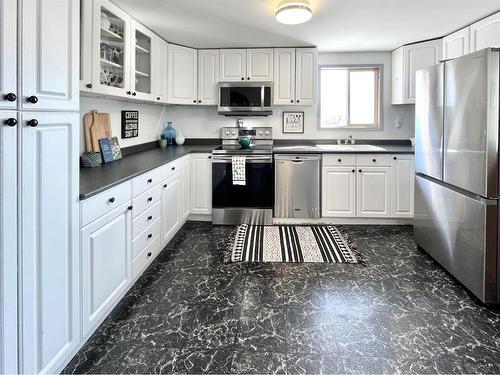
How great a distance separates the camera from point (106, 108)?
3.53 meters

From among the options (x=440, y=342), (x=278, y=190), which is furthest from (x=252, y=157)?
(x=440, y=342)

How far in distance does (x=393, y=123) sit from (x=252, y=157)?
2067mm

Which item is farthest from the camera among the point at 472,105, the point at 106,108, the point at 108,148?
the point at 106,108

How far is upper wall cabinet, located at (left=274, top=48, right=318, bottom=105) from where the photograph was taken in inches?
185

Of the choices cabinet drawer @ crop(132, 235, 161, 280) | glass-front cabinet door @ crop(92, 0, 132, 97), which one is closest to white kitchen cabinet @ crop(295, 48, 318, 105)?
glass-front cabinet door @ crop(92, 0, 132, 97)

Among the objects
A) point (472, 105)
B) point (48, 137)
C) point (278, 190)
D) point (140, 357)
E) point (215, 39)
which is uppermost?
point (215, 39)

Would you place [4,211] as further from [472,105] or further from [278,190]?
[278,190]

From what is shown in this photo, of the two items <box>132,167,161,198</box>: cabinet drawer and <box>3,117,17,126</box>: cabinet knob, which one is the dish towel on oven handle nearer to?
<box>132,167,161,198</box>: cabinet drawer

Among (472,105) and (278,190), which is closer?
(472,105)

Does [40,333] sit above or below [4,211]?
below

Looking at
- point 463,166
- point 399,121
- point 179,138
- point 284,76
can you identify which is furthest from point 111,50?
point 399,121

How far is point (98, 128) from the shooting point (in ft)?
10.6

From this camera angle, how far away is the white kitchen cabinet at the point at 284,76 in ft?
15.5

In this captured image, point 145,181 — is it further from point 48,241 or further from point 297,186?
point 297,186
